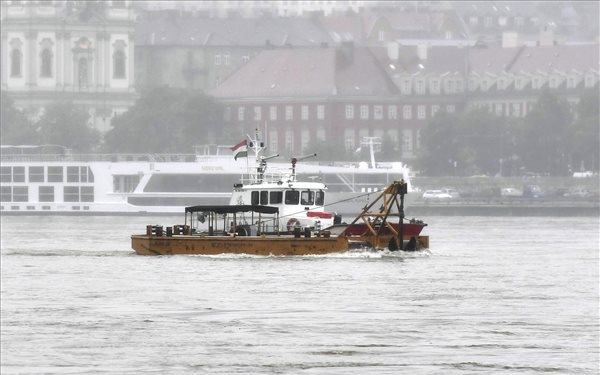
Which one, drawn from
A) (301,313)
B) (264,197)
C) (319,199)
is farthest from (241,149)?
(301,313)

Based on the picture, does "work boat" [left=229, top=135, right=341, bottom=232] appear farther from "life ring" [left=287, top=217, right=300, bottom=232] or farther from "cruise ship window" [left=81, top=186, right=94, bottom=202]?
"cruise ship window" [left=81, top=186, right=94, bottom=202]

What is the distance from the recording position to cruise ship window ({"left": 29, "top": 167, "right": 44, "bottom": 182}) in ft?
600

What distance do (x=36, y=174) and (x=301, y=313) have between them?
11517 centimetres

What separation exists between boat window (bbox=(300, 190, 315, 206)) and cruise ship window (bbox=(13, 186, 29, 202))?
3465 inches

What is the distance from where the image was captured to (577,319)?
68.1 metres

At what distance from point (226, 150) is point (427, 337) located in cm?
12971

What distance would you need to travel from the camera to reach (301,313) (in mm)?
69625

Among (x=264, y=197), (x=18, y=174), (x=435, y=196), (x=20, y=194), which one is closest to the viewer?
(x=264, y=197)

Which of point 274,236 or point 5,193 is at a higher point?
point 5,193

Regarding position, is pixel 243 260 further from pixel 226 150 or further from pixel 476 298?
pixel 226 150

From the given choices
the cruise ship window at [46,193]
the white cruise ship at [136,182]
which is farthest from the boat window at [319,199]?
the cruise ship window at [46,193]

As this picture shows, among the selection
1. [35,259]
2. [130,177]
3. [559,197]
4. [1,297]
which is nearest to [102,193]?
[130,177]

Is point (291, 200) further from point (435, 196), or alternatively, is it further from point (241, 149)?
point (435, 196)

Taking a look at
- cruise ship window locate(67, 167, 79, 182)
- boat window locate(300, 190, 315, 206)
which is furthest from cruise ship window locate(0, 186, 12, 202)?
boat window locate(300, 190, 315, 206)
